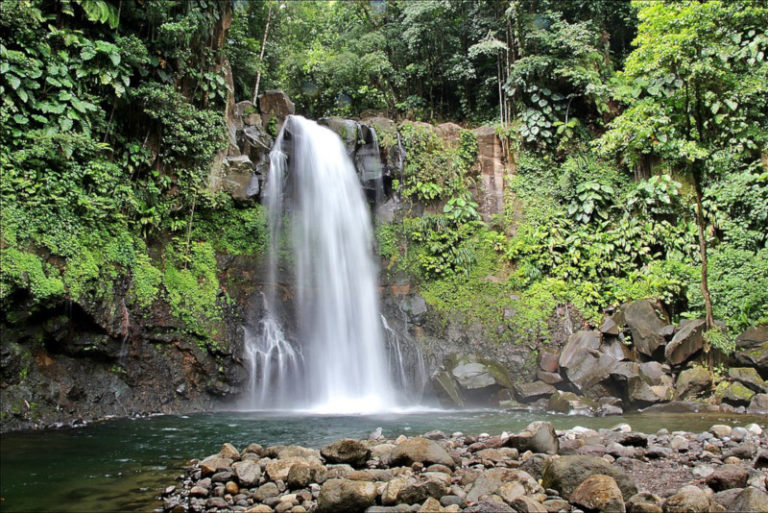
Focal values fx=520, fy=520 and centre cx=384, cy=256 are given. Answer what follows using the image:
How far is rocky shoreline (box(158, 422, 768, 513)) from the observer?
13.7 feet

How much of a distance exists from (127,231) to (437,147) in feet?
30.9

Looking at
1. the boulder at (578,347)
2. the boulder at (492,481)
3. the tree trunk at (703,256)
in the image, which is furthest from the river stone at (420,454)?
the tree trunk at (703,256)

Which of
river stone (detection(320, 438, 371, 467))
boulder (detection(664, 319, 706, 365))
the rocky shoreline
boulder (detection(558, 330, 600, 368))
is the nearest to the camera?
the rocky shoreline

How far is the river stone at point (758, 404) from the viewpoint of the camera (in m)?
9.40

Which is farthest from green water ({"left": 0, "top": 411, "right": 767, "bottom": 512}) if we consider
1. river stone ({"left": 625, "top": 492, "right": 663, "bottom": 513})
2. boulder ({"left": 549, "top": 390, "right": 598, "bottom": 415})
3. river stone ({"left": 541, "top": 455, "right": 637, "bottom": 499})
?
river stone ({"left": 625, "top": 492, "right": 663, "bottom": 513})

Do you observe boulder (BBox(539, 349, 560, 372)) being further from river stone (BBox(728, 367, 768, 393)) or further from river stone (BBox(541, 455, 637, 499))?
A: river stone (BBox(541, 455, 637, 499))

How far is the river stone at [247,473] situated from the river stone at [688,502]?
3601 mm

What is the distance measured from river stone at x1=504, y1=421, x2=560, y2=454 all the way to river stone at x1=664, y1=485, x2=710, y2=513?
1883 mm

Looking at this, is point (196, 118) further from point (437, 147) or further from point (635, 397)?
point (635, 397)

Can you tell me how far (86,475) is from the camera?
18.1 ft

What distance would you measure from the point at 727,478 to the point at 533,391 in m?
6.88

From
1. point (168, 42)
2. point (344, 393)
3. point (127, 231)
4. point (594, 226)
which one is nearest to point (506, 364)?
point (344, 393)

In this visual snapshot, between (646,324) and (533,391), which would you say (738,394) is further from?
(533,391)

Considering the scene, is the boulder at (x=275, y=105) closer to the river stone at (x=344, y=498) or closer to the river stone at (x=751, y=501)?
the river stone at (x=344, y=498)
